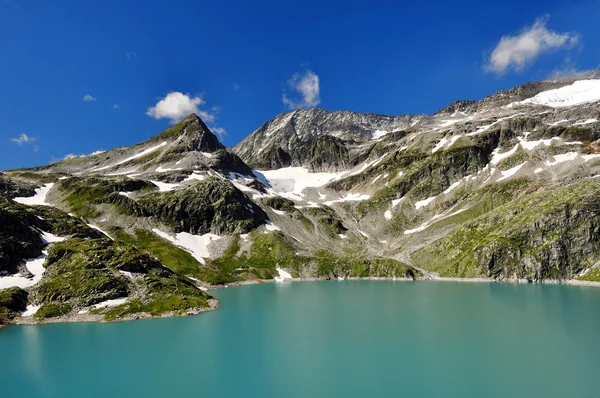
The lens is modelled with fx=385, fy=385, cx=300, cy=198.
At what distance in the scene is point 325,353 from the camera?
47.6 meters

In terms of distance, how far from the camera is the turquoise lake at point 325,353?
36812 mm

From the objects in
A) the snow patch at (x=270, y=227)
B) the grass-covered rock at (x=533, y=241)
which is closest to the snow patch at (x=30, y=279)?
the snow patch at (x=270, y=227)

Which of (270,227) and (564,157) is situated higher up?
(564,157)

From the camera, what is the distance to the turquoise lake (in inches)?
1449

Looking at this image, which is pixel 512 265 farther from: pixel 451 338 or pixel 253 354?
pixel 253 354

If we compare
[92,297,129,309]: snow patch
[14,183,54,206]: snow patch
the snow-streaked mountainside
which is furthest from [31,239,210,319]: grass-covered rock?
[14,183,54,206]: snow patch

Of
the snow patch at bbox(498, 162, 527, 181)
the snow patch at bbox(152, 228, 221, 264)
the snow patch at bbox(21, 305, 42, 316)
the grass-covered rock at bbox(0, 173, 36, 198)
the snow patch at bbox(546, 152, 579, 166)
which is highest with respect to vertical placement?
the snow patch at bbox(546, 152, 579, 166)

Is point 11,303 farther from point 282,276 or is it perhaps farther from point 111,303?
point 282,276

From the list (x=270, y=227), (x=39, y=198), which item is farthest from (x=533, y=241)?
(x=39, y=198)

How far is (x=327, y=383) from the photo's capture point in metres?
37.8

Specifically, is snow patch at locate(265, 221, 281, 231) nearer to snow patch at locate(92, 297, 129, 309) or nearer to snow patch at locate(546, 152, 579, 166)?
snow patch at locate(92, 297, 129, 309)

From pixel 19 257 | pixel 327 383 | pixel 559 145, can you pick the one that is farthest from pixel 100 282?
pixel 559 145

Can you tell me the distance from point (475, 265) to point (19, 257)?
5024 inches

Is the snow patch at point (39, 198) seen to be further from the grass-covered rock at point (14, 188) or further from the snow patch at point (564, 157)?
the snow patch at point (564, 157)
